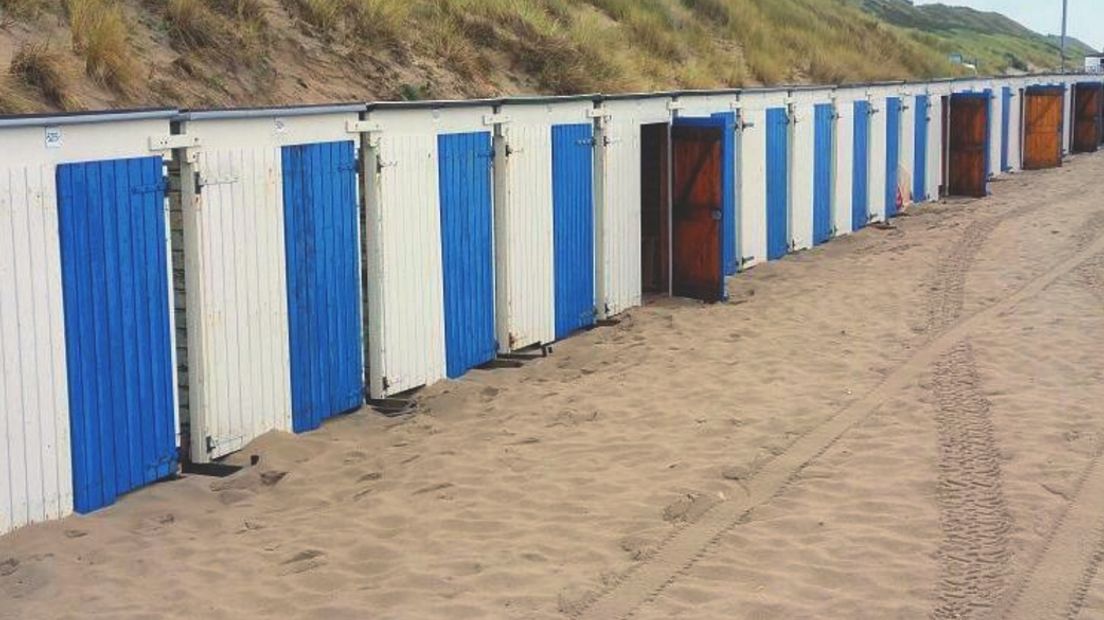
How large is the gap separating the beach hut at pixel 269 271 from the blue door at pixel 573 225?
8.86 feet

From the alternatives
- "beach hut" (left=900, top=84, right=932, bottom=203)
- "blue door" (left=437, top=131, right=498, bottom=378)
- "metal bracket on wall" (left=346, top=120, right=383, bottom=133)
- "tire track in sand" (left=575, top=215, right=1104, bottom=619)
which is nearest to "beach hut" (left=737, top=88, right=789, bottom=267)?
"tire track in sand" (left=575, top=215, right=1104, bottom=619)

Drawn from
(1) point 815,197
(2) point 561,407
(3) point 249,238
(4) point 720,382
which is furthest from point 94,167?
(1) point 815,197

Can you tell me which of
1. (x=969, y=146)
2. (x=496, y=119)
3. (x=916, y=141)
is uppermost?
(x=496, y=119)

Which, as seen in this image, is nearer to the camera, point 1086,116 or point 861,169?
point 861,169

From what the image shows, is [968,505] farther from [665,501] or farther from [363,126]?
[363,126]

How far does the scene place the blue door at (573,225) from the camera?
10898 mm

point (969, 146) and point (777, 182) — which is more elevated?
point (969, 146)

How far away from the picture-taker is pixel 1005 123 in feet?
87.2

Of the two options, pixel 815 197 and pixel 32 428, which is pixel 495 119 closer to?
pixel 32 428

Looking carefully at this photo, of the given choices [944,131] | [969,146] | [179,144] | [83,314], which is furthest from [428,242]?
[969,146]

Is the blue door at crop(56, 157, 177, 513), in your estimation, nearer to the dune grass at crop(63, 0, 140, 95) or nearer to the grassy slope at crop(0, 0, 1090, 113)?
the grassy slope at crop(0, 0, 1090, 113)

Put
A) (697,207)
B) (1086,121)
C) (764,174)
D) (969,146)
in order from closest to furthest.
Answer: (697,207) < (764,174) < (969,146) < (1086,121)

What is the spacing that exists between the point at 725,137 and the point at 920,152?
29.8ft

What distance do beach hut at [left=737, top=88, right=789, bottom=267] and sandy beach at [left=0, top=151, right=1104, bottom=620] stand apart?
142 inches
